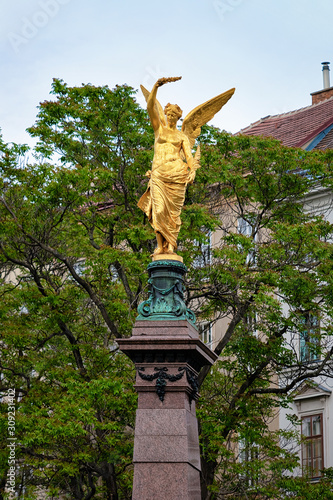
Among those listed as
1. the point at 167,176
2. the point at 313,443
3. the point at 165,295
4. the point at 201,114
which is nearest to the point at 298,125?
the point at 313,443

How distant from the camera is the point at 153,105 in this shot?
14.8 m

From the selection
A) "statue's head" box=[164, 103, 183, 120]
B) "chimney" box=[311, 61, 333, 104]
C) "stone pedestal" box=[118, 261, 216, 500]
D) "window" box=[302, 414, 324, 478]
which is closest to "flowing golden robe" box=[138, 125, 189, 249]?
"statue's head" box=[164, 103, 183, 120]

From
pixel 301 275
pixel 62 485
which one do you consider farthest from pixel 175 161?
pixel 62 485

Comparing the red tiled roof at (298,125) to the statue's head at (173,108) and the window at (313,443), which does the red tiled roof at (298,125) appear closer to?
the window at (313,443)

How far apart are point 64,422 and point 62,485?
4.16 meters

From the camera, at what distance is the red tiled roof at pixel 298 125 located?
33.6 m

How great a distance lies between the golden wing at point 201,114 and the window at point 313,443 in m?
14.6

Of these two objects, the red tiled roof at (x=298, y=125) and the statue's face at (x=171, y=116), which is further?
the red tiled roof at (x=298, y=125)

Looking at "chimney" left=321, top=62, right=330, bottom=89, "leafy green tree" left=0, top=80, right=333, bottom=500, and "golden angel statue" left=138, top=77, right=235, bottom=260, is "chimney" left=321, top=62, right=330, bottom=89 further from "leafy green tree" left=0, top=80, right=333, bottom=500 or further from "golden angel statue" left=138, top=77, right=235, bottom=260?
"golden angel statue" left=138, top=77, right=235, bottom=260

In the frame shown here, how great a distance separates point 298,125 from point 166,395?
963 inches

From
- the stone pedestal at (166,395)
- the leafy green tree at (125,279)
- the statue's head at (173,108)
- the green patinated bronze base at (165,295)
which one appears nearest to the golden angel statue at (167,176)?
the statue's head at (173,108)

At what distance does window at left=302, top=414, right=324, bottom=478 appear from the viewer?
2828cm

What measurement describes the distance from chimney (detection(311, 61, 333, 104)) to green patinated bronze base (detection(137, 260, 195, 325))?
25.8 m

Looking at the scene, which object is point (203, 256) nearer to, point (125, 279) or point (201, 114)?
point (125, 279)
